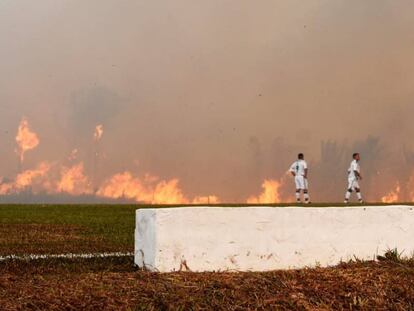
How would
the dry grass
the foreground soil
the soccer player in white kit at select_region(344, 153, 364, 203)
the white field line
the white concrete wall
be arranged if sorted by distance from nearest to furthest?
the foreground soil, the white concrete wall, the white field line, the dry grass, the soccer player in white kit at select_region(344, 153, 364, 203)

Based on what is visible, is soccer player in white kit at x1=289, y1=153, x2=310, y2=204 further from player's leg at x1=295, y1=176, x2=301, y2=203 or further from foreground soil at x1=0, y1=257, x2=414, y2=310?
foreground soil at x1=0, y1=257, x2=414, y2=310

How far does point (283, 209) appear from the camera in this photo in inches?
358

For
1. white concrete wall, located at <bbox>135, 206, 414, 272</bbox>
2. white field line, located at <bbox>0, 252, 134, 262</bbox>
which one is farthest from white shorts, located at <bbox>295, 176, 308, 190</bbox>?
white concrete wall, located at <bbox>135, 206, 414, 272</bbox>

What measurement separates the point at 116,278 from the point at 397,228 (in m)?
3.92

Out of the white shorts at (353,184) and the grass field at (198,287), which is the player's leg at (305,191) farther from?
the grass field at (198,287)

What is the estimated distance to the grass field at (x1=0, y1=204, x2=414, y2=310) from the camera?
7371mm

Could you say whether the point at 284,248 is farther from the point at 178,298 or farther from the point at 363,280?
the point at 178,298

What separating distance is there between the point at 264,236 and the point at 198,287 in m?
1.46

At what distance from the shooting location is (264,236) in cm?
895

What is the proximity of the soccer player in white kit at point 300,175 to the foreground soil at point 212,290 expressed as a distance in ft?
81.7

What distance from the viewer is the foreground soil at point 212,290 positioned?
7352 millimetres

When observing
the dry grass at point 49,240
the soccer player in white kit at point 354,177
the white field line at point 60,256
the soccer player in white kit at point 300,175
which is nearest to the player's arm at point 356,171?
the soccer player in white kit at point 354,177

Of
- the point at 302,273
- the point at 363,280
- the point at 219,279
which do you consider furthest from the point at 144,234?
the point at 363,280

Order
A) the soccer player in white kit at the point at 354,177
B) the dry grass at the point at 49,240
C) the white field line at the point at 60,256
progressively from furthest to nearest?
the soccer player in white kit at the point at 354,177 < the dry grass at the point at 49,240 < the white field line at the point at 60,256
